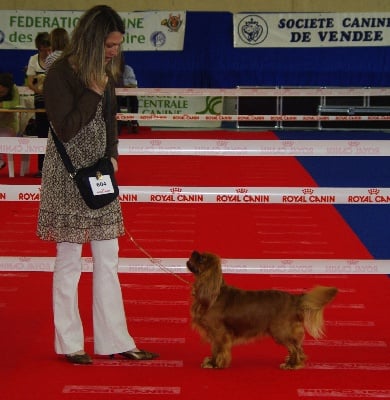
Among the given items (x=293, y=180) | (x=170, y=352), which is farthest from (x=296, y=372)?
(x=293, y=180)

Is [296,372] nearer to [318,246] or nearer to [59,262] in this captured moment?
[59,262]

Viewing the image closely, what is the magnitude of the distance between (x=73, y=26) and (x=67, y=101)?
48.1ft

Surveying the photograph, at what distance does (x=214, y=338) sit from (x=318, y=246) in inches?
106

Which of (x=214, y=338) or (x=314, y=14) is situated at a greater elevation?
(x=314, y=14)

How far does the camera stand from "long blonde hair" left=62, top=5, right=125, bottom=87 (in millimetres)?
3129

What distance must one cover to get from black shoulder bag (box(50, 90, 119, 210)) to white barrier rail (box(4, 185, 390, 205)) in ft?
3.69

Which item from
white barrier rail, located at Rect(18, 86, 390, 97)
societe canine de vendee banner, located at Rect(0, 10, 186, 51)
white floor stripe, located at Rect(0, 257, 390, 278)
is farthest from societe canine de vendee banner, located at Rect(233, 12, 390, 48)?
white floor stripe, located at Rect(0, 257, 390, 278)

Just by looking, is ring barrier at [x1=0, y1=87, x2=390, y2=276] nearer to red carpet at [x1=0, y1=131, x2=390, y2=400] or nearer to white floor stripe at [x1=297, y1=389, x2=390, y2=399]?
red carpet at [x1=0, y1=131, x2=390, y2=400]

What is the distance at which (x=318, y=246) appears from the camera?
19.5 ft

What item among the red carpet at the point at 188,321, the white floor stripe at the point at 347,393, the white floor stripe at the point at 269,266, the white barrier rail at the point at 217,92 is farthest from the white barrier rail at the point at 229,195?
the white barrier rail at the point at 217,92

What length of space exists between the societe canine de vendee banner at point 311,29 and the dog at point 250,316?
566 inches

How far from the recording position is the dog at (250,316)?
11.1ft

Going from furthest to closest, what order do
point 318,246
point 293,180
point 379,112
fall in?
1. point 379,112
2. point 293,180
3. point 318,246

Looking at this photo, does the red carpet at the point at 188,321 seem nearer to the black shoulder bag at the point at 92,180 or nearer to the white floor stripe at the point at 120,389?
the white floor stripe at the point at 120,389
